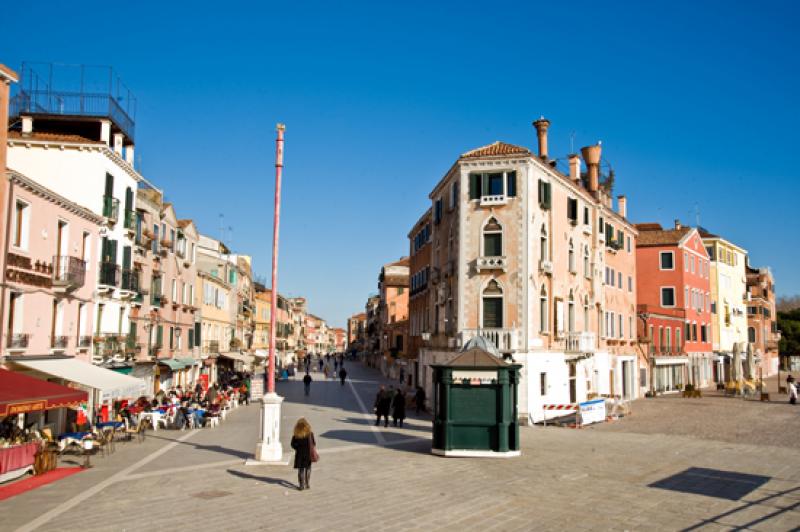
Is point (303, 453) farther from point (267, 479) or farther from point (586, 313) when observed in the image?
point (586, 313)

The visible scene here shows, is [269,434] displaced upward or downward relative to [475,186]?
downward

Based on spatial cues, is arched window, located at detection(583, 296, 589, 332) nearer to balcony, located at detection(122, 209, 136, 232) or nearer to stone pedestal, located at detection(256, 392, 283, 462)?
stone pedestal, located at detection(256, 392, 283, 462)

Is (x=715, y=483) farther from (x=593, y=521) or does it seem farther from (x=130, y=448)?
(x=130, y=448)

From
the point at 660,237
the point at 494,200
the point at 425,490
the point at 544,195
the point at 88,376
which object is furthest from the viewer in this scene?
the point at 660,237

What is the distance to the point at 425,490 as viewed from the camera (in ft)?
47.8

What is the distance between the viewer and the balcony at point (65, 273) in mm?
22266

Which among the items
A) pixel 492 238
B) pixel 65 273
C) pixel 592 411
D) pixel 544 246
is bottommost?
pixel 592 411

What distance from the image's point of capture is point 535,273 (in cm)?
3056

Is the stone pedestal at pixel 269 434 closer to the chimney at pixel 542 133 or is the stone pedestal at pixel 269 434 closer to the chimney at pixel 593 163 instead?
the chimney at pixel 542 133

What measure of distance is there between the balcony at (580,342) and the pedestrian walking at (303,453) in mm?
20605

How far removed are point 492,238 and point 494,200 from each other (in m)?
1.77

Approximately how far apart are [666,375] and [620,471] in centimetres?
3623

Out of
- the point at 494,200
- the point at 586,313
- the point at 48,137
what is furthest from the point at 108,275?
the point at 586,313

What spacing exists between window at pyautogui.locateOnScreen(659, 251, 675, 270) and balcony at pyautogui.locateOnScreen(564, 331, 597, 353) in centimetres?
1952
